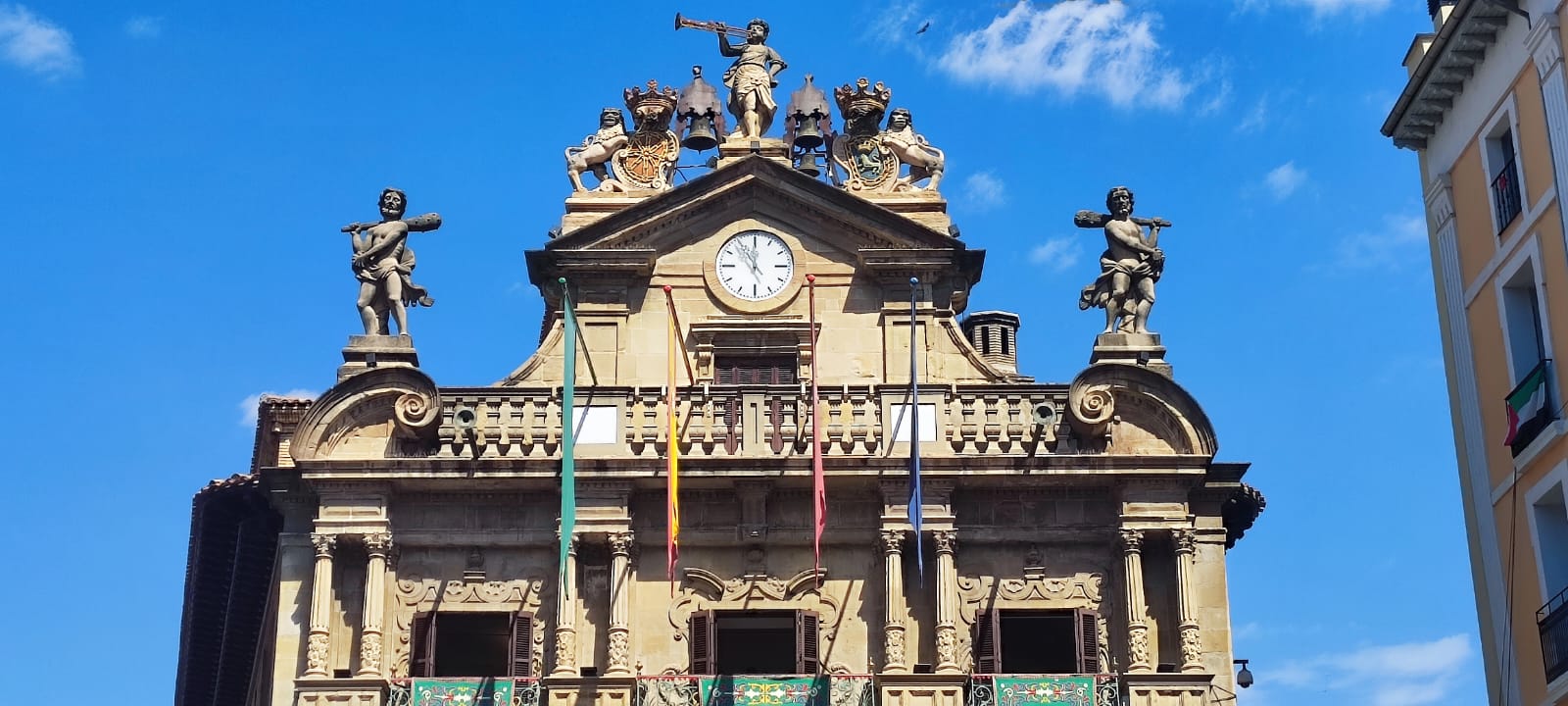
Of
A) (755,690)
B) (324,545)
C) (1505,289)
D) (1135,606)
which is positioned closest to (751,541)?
(755,690)

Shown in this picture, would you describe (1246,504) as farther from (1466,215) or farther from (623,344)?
(623,344)

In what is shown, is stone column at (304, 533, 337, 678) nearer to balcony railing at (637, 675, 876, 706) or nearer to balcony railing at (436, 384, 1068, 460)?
balcony railing at (436, 384, 1068, 460)

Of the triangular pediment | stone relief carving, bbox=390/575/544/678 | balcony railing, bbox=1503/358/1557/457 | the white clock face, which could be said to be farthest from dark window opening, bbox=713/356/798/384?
balcony railing, bbox=1503/358/1557/457

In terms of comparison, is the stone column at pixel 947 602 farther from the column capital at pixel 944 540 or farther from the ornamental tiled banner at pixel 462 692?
the ornamental tiled banner at pixel 462 692

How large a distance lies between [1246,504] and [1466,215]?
7.60 metres

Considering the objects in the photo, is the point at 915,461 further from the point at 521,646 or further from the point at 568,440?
the point at 521,646

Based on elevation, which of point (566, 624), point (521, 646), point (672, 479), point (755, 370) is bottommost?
point (521, 646)

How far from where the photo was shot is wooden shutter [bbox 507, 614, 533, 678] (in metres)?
41.9

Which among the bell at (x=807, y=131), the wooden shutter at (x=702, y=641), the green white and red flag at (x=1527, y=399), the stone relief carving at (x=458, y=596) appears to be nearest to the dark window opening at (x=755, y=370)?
the bell at (x=807, y=131)

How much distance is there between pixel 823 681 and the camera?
41.7m

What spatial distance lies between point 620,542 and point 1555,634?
15.0m

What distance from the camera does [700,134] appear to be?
4741cm

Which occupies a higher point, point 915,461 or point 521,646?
point 915,461

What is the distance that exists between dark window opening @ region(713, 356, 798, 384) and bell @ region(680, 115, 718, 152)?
444cm
